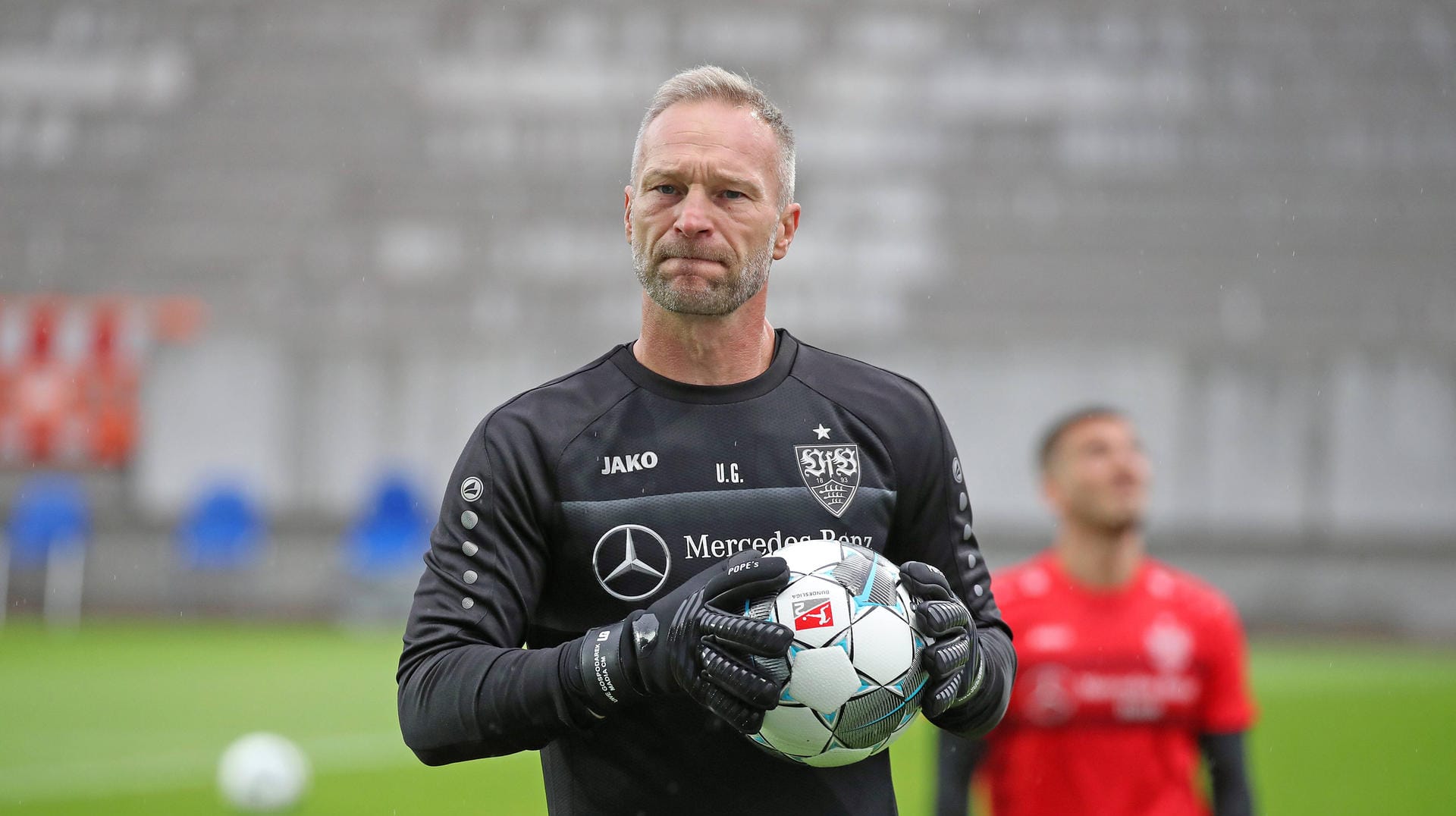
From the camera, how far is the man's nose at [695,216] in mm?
2625

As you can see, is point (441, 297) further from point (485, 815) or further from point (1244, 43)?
point (485, 815)

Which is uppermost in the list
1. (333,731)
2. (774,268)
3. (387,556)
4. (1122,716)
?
(774,268)

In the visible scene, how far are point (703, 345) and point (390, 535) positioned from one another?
17.4m

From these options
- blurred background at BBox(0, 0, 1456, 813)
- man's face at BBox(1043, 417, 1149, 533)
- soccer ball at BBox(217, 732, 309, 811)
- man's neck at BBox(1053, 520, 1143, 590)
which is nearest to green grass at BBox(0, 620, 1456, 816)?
soccer ball at BBox(217, 732, 309, 811)

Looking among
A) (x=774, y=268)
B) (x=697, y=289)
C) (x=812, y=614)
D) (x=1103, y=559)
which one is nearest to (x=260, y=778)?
(x=1103, y=559)

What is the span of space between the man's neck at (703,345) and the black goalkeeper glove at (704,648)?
49cm

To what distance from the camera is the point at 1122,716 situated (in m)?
4.40

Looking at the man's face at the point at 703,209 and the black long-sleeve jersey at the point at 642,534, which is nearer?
the black long-sleeve jersey at the point at 642,534

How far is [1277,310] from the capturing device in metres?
22.8

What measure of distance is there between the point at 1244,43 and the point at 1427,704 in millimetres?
13475

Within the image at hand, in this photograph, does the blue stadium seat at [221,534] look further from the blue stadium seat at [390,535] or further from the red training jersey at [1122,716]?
the red training jersey at [1122,716]

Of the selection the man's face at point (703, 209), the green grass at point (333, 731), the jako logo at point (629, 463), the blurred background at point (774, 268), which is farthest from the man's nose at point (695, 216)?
the blurred background at point (774, 268)

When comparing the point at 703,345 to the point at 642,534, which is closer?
the point at 642,534

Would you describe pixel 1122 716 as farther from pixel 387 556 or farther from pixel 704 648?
pixel 387 556
